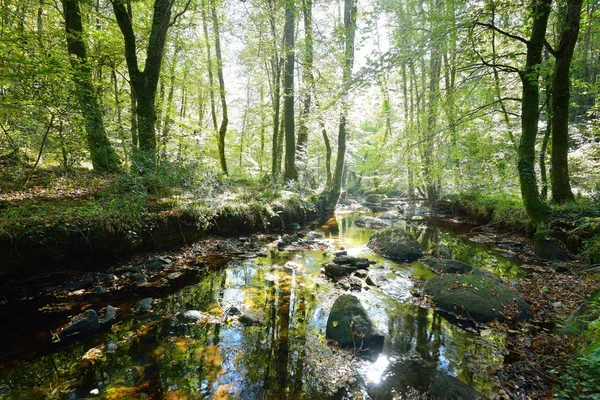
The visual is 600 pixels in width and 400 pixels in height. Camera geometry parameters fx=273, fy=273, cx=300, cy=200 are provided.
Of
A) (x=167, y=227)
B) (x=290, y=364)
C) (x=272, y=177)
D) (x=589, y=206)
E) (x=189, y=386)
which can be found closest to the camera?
(x=189, y=386)

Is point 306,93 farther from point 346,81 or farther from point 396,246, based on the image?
point 396,246

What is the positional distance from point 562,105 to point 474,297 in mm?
5511

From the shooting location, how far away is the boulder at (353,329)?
12.7 feet

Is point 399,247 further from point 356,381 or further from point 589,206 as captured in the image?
point 356,381

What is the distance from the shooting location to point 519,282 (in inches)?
226

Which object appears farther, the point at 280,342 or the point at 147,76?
the point at 147,76

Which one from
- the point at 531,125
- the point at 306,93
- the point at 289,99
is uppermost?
the point at 306,93

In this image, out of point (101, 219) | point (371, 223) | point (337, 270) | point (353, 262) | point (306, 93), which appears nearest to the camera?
point (101, 219)

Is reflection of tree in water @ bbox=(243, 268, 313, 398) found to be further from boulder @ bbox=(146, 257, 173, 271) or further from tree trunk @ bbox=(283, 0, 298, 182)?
tree trunk @ bbox=(283, 0, 298, 182)

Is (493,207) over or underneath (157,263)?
over

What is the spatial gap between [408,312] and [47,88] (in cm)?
898

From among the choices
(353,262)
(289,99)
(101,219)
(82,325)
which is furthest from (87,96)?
(289,99)

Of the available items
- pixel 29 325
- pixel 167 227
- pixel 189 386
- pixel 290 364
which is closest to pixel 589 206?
pixel 290 364

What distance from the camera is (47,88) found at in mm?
6152
